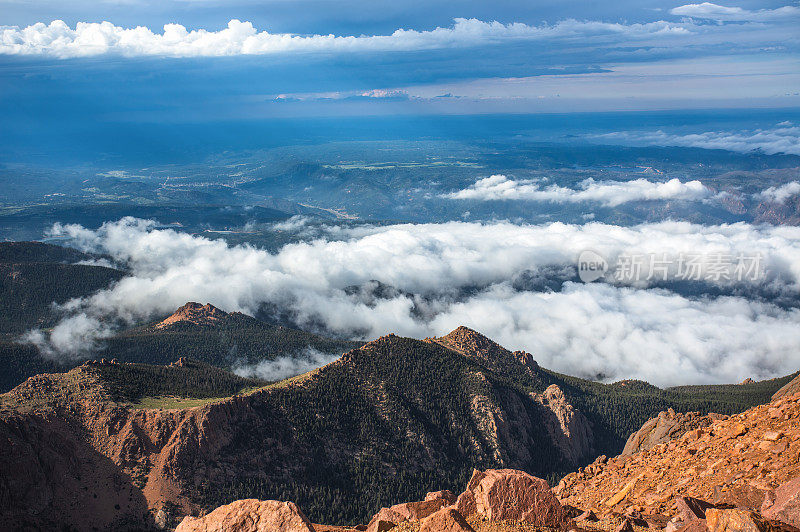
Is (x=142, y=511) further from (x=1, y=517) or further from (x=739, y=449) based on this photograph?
(x=739, y=449)

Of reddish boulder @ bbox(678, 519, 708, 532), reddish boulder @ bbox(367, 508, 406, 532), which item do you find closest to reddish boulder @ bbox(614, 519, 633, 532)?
reddish boulder @ bbox(678, 519, 708, 532)

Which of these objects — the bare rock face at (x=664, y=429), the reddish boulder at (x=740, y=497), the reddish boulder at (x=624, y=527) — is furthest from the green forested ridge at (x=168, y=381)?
the reddish boulder at (x=740, y=497)

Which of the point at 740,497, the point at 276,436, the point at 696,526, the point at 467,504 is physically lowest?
the point at 276,436

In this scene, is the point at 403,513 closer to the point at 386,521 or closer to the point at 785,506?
the point at 386,521

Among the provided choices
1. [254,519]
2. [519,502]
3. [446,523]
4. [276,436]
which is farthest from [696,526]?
[276,436]

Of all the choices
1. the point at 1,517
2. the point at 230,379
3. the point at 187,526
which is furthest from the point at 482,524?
the point at 230,379

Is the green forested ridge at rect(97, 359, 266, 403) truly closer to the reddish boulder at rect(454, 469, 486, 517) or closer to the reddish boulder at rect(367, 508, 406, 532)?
the reddish boulder at rect(367, 508, 406, 532)
